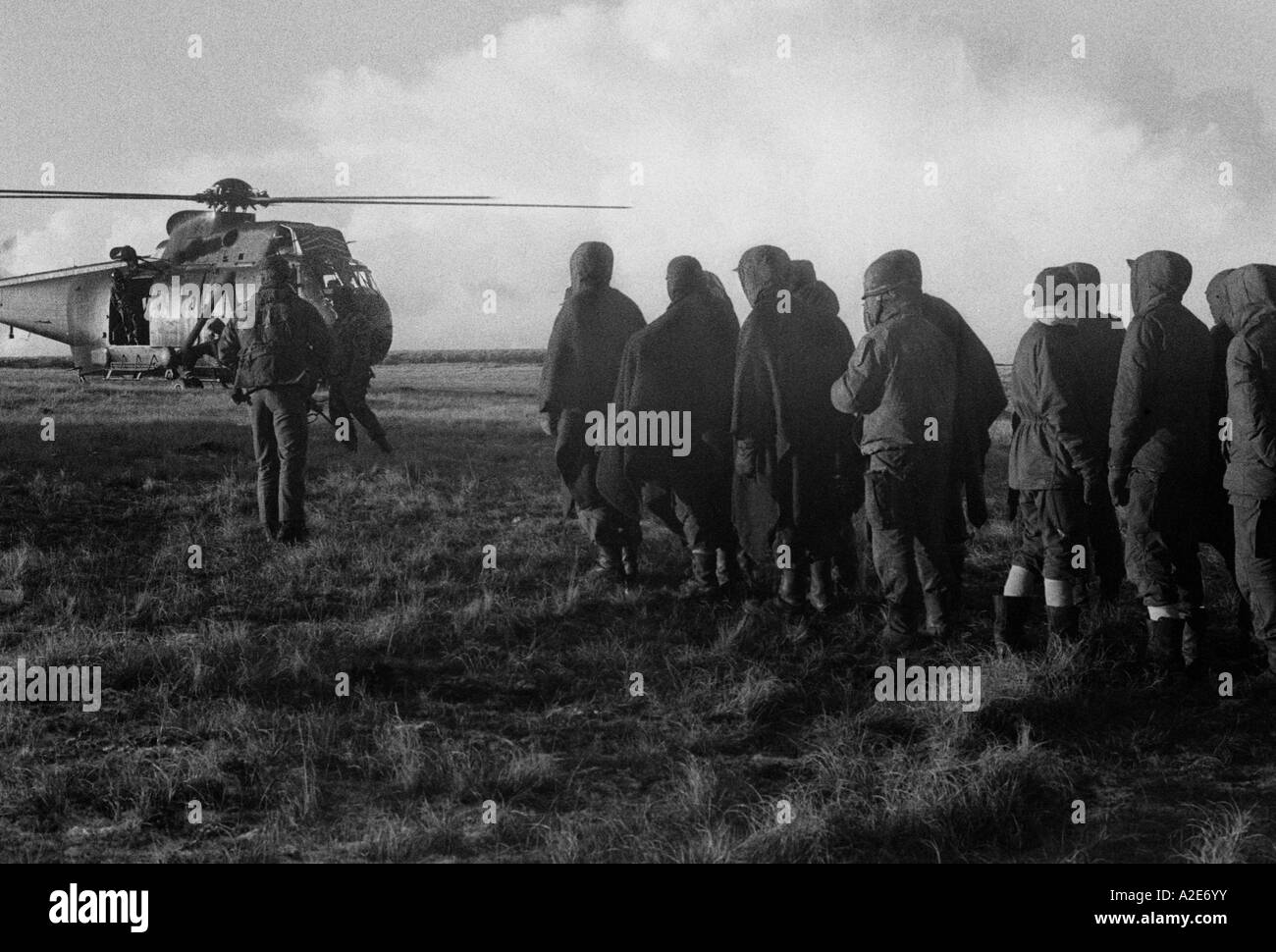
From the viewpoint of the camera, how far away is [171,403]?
19453mm

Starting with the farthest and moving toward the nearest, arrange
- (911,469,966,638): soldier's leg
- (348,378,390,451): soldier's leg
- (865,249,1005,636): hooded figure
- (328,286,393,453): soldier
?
(328,286,393,453): soldier, (348,378,390,451): soldier's leg, (865,249,1005,636): hooded figure, (911,469,966,638): soldier's leg

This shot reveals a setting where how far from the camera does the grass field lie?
4723 mm

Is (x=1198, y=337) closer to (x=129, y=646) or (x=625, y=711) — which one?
(x=625, y=711)

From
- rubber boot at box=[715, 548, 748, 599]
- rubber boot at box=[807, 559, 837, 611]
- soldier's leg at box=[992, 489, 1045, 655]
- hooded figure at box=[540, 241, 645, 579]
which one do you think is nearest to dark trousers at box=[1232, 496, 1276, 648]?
soldier's leg at box=[992, 489, 1045, 655]

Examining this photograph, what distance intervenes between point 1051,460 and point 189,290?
15.3 m

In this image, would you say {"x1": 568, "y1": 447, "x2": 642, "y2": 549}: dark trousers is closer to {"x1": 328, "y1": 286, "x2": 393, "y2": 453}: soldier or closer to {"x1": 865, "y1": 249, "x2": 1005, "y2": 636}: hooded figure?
{"x1": 865, "y1": 249, "x2": 1005, "y2": 636}: hooded figure

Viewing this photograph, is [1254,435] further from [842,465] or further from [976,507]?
[842,465]

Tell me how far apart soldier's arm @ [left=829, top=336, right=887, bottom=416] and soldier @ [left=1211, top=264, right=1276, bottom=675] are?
1806mm

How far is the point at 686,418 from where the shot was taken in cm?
795

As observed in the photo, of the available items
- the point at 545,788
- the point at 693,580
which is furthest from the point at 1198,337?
the point at 545,788

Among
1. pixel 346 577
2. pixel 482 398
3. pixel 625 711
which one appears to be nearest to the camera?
pixel 625 711

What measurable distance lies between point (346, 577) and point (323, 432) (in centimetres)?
845

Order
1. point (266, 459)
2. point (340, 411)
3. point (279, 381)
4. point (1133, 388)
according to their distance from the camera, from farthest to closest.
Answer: point (340, 411) → point (266, 459) → point (279, 381) → point (1133, 388)

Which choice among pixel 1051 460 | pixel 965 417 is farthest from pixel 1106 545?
pixel 965 417
